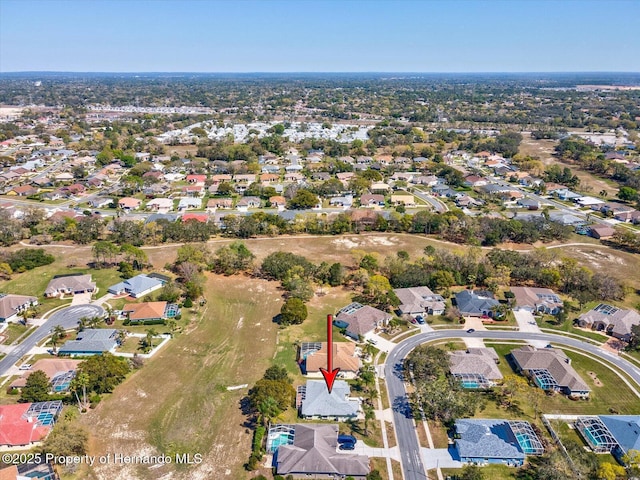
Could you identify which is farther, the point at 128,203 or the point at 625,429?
the point at 128,203

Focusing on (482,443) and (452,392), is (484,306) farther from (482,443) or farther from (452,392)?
(482,443)

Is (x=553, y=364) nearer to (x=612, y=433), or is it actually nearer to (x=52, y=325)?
(x=612, y=433)

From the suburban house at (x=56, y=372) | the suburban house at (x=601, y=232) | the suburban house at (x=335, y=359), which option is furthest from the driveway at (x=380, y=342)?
the suburban house at (x=601, y=232)

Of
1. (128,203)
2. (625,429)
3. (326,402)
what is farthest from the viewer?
(128,203)

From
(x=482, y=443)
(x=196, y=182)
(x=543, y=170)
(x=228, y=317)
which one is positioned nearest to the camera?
(x=482, y=443)

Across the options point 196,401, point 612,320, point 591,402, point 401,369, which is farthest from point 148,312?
point 612,320

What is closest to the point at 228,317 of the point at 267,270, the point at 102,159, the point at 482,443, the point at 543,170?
the point at 267,270

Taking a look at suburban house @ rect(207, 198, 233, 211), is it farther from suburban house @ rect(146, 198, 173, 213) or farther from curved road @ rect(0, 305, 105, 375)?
curved road @ rect(0, 305, 105, 375)
